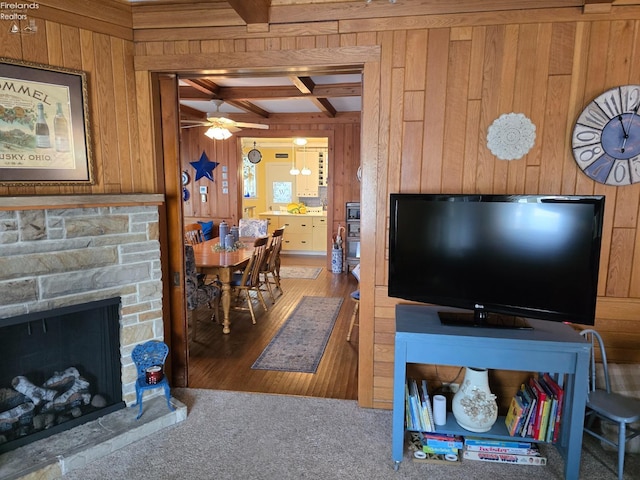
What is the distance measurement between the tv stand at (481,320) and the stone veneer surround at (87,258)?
74.8 inches

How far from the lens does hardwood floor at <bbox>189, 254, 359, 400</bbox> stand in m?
3.23

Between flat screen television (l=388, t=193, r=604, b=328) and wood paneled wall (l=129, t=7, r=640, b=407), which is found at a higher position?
wood paneled wall (l=129, t=7, r=640, b=407)

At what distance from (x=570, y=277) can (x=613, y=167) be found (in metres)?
0.83

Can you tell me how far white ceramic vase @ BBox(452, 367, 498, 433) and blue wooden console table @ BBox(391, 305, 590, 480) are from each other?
2.8 inches

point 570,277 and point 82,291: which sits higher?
point 570,277

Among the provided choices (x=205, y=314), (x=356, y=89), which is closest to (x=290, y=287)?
(x=205, y=314)

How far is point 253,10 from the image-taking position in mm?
2537

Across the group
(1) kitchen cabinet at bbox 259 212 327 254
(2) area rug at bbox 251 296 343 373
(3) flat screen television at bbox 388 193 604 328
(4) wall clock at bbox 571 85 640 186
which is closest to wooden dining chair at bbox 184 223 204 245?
(2) area rug at bbox 251 296 343 373

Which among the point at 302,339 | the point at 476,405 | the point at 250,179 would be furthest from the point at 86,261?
the point at 250,179

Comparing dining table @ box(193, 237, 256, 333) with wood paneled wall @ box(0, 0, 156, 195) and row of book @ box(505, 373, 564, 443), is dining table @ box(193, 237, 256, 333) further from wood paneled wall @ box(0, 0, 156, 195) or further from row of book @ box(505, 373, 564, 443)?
row of book @ box(505, 373, 564, 443)

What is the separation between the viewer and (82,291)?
2531 millimetres

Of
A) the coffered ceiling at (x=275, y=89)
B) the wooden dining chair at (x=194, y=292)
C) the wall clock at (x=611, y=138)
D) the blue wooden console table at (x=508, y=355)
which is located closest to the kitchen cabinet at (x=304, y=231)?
the coffered ceiling at (x=275, y=89)

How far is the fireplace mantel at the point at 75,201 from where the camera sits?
2.18 metres

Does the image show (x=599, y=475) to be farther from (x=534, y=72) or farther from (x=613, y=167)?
(x=534, y=72)
